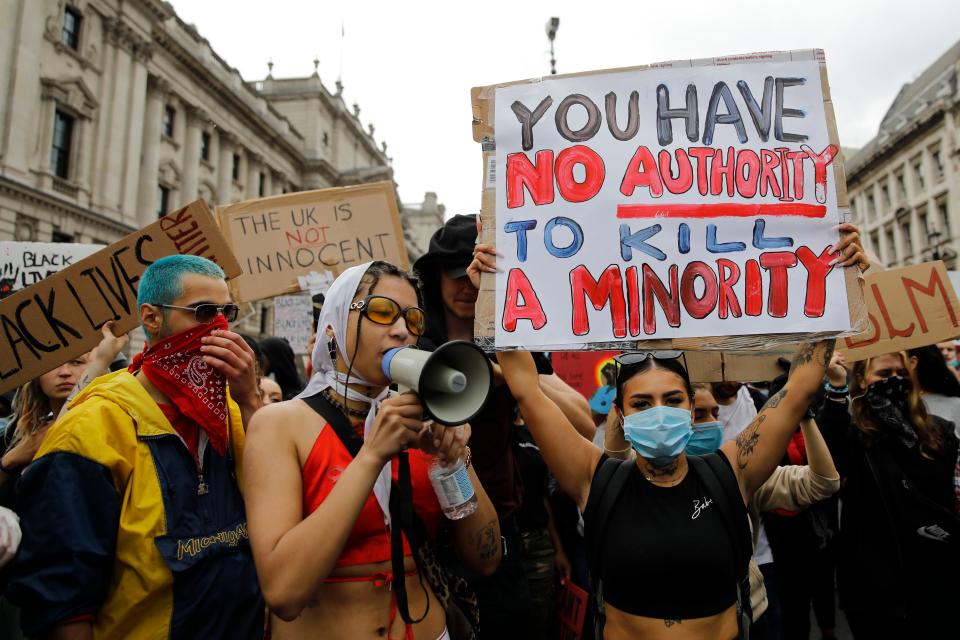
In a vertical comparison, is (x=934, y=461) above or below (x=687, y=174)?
below

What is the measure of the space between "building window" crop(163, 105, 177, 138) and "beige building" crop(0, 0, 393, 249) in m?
0.05

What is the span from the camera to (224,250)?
10.9 feet

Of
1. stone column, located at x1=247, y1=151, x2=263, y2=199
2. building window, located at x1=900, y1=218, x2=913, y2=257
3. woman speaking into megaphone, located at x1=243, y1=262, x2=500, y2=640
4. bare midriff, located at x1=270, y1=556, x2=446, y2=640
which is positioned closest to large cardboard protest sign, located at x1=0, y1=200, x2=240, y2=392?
woman speaking into megaphone, located at x1=243, y1=262, x2=500, y2=640

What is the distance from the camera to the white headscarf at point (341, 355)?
179cm

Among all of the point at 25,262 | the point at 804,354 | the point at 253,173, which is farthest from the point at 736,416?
the point at 253,173

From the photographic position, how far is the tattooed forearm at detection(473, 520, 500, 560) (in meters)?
1.93

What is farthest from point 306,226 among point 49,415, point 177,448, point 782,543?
point 782,543

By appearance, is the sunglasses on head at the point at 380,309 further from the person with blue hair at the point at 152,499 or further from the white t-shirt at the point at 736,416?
the white t-shirt at the point at 736,416

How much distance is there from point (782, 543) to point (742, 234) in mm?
3482

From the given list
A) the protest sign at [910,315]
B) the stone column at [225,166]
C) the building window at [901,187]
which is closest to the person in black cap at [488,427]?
the protest sign at [910,315]

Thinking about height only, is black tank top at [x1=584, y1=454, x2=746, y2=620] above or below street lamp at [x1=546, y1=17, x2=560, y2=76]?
below

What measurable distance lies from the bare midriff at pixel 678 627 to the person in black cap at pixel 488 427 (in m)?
0.44

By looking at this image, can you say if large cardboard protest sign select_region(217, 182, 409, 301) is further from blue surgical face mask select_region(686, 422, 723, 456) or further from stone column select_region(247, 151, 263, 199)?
stone column select_region(247, 151, 263, 199)

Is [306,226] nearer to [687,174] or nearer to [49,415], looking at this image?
[49,415]
